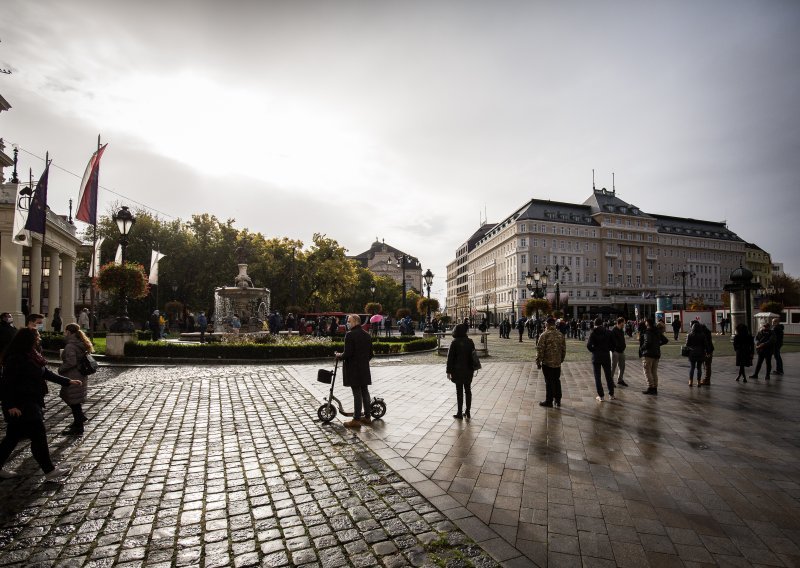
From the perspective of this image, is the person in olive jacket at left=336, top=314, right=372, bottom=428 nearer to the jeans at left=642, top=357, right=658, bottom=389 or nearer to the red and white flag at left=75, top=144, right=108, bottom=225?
the jeans at left=642, top=357, right=658, bottom=389

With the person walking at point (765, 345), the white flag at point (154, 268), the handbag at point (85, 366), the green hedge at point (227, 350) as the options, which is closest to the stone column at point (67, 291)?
the white flag at point (154, 268)

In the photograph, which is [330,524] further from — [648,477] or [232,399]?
[232,399]

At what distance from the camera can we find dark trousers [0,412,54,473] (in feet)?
16.0

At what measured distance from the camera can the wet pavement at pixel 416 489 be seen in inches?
136

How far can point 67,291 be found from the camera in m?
37.5

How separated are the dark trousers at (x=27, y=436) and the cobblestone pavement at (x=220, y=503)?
0.24m

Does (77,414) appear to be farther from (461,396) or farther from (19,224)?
(19,224)

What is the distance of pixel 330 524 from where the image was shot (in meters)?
3.88

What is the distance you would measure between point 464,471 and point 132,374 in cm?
1255

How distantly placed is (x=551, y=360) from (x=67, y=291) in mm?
42577

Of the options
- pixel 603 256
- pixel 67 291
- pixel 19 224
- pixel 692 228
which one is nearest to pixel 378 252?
pixel 603 256

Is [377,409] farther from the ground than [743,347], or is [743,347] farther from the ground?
[743,347]

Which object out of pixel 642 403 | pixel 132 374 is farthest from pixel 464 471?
pixel 132 374

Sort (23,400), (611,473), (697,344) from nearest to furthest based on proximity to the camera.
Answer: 1. (23,400)
2. (611,473)
3. (697,344)
